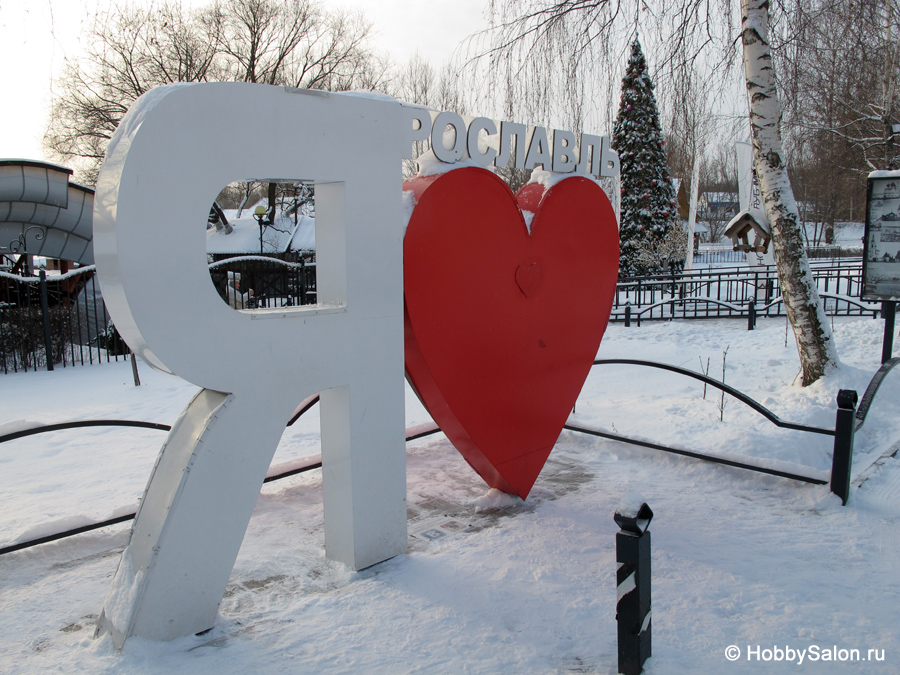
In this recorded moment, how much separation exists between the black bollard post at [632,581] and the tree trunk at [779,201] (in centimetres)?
585

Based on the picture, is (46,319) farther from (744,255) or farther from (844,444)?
(744,255)

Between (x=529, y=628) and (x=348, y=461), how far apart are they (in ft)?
4.37

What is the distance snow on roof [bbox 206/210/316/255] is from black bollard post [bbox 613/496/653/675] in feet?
67.9

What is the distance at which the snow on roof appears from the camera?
74.9ft

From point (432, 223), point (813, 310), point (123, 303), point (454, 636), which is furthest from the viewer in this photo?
point (813, 310)

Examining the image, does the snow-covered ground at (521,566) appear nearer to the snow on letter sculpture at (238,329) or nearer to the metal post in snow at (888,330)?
the snow on letter sculpture at (238,329)

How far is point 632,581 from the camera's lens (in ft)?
8.89

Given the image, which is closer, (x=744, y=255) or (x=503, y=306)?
(x=503, y=306)

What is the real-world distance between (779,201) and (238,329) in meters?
6.49

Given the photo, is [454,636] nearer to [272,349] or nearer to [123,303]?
[272,349]

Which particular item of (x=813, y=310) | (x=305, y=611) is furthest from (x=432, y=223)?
(x=813, y=310)

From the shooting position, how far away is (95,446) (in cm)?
659

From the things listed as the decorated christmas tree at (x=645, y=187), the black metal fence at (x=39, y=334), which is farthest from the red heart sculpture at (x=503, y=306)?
the decorated christmas tree at (x=645, y=187)

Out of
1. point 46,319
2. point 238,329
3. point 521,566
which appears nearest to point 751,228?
point 521,566
